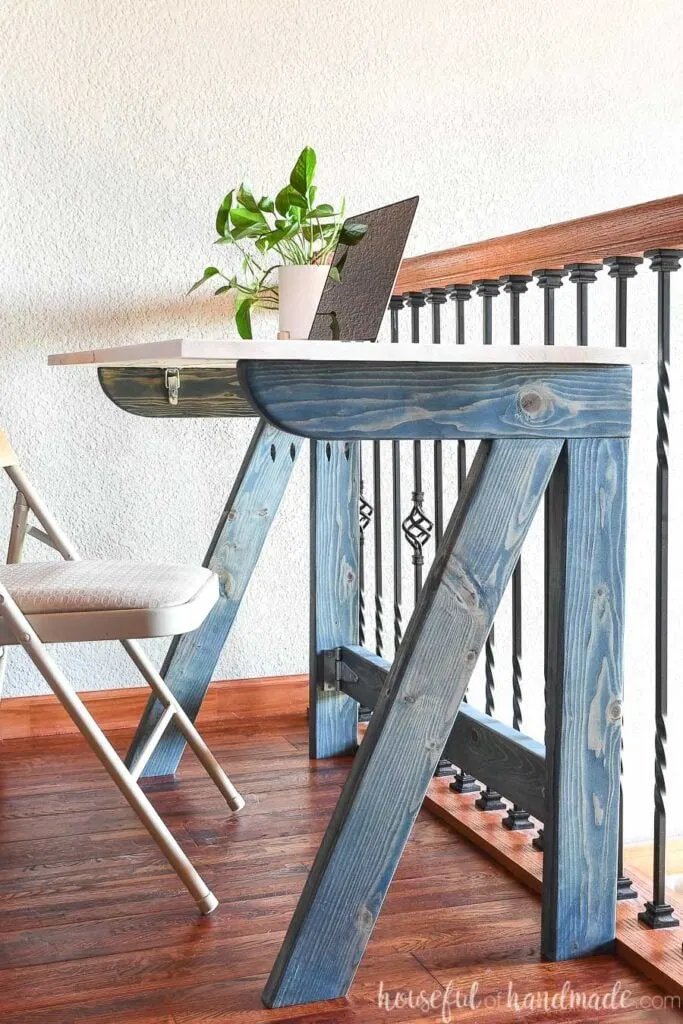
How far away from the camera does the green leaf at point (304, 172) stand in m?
2.52

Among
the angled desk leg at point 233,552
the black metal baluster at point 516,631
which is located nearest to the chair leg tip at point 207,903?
the black metal baluster at point 516,631

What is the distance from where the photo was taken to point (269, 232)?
252 centimetres

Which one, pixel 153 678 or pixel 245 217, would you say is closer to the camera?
pixel 153 678

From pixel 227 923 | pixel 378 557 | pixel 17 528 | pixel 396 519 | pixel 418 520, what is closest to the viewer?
pixel 227 923

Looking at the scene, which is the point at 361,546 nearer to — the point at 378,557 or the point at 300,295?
→ the point at 378,557

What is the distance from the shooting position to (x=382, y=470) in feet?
9.95

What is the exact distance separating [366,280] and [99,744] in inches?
36.9

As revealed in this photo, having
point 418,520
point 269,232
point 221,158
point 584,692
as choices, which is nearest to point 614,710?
point 584,692

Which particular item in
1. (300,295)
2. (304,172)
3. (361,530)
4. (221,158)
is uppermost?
(221,158)

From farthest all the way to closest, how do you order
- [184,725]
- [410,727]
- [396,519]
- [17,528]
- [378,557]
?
1. [378,557]
2. [396,519]
3. [17,528]
4. [184,725]
5. [410,727]

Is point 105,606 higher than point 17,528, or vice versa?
point 17,528

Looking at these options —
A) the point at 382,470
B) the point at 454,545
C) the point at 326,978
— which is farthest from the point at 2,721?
the point at 454,545

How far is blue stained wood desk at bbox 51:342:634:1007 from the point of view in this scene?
145cm

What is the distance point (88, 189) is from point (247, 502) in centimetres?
87
